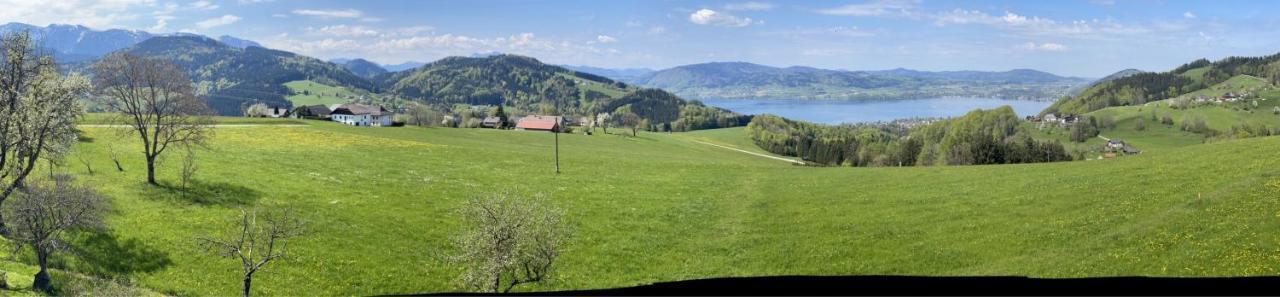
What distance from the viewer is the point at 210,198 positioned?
1511 inches

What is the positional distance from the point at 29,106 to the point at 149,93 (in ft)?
61.5

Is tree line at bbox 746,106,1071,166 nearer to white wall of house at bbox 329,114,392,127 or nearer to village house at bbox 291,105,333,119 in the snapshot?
white wall of house at bbox 329,114,392,127

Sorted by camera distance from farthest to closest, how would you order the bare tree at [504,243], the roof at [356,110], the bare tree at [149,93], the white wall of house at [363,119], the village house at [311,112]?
the roof at [356,110] → the white wall of house at [363,119] → the village house at [311,112] → the bare tree at [149,93] → the bare tree at [504,243]

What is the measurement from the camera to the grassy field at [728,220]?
91.0ft

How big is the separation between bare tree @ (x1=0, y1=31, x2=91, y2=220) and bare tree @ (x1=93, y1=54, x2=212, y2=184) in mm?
12403

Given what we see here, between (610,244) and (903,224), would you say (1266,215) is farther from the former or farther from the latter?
(610,244)

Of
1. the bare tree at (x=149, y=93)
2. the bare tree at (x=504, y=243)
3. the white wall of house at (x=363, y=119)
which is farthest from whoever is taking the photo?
the white wall of house at (x=363, y=119)

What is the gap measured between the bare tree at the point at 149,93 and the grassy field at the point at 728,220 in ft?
10.7

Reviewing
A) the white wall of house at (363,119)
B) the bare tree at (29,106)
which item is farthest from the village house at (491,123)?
the bare tree at (29,106)

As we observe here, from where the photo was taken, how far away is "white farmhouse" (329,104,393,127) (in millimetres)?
144750

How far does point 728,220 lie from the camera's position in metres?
41.9

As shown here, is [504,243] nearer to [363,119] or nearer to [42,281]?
[42,281]

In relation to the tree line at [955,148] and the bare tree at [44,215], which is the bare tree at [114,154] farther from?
the tree line at [955,148]

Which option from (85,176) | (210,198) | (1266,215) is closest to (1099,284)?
(1266,215)
